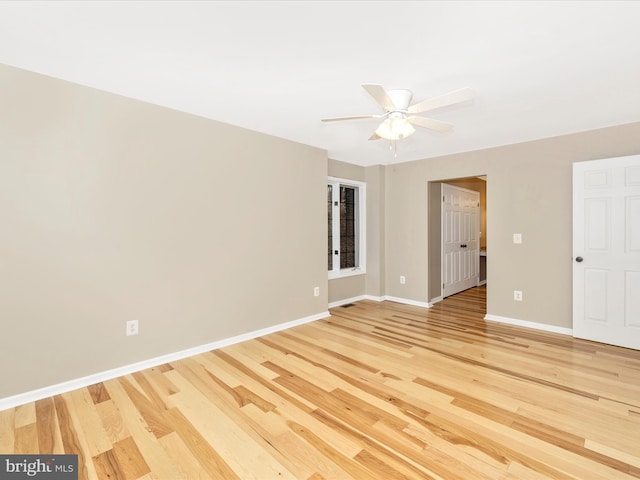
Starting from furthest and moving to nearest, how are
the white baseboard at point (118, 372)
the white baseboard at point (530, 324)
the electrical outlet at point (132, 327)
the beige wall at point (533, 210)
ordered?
1. the white baseboard at point (530, 324)
2. the beige wall at point (533, 210)
3. the electrical outlet at point (132, 327)
4. the white baseboard at point (118, 372)

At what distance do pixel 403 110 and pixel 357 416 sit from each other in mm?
2303

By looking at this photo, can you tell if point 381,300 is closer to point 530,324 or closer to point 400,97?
point 530,324

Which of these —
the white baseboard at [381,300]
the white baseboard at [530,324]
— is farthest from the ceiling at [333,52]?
the white baseboard at [381,300]

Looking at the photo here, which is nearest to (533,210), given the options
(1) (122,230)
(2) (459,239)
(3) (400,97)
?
(2) (459,239)

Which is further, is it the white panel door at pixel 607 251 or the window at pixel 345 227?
the window at pixel 345 227

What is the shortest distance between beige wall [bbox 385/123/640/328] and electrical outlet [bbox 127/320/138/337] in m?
4.34

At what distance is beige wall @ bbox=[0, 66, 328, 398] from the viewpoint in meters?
2.23

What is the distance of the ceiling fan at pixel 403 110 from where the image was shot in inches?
82.5

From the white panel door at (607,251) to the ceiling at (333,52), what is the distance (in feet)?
2.25

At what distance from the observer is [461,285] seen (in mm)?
6008

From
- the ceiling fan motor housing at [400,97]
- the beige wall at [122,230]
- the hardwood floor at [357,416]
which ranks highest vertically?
the ceiling fan motor housing at [400,97]

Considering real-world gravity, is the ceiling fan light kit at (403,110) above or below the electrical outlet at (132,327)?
above

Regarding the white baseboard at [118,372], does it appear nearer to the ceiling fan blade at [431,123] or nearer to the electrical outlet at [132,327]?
the electrical outlet at [132,327]

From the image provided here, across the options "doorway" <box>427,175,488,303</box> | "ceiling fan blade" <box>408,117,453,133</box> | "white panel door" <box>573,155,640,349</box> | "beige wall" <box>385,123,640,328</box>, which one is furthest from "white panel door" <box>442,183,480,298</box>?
"ceiling fan blade" <box>408,117,453,133</box>
